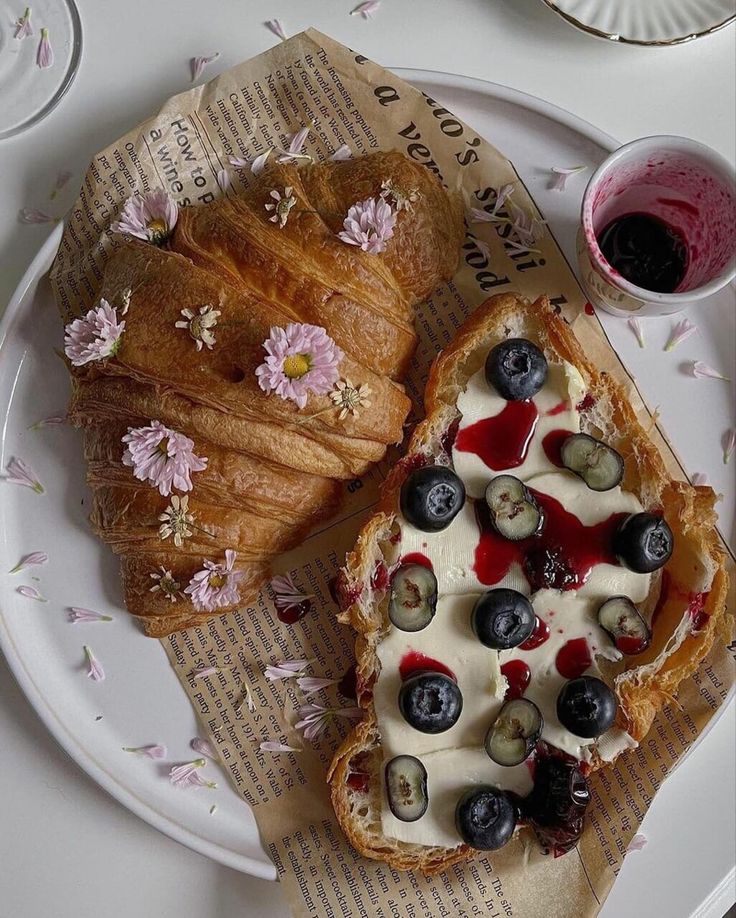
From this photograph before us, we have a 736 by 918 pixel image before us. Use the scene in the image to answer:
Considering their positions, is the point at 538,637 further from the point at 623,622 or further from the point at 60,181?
the point at 60,181

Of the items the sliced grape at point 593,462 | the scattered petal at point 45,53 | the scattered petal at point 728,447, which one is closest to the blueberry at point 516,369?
the sliced grape at point 593,462

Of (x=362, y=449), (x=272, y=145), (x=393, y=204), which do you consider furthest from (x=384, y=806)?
(x=272, y=145)

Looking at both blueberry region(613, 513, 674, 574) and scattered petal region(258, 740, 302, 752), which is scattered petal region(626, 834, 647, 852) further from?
scattered petal region(258, 740, 302, 752)

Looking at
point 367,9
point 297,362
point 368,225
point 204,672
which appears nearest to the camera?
point 297,362

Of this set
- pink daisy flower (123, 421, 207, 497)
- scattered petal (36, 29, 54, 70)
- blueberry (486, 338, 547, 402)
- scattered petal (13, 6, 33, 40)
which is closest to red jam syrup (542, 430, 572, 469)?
blueberry (486, 338, 547, 402)

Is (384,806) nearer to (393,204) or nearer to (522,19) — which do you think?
(393,204)

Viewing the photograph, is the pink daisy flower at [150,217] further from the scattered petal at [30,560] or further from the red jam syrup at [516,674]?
the red jam syrup at [516,674]

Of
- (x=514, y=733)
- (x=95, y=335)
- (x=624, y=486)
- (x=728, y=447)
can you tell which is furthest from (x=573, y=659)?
(x=95, y=335)
